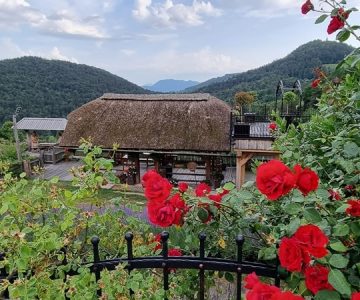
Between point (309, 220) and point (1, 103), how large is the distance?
111 ft

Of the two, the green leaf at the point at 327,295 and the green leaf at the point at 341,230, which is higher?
the green leaf at the point at 341,230

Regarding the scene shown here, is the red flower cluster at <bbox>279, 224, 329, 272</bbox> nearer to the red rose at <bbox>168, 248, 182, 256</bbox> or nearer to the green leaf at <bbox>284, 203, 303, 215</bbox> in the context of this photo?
the green leaf at <bbox>284, 203, 303, 215</bbox>

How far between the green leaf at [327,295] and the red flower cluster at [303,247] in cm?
10

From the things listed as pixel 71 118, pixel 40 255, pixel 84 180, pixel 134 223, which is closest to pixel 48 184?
pixel 84 180

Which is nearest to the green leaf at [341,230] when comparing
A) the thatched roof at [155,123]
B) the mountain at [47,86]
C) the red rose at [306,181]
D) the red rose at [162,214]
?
the red rose at [306,181]

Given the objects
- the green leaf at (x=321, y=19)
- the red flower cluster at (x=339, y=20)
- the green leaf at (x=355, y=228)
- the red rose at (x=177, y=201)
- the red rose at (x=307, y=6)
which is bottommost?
the green leaf at (x=355, y=228)

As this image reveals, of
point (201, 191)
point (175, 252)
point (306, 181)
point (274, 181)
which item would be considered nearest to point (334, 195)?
point (306, 181)

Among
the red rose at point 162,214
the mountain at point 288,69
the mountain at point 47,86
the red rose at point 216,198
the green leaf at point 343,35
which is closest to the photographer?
the red rose at point 162,214

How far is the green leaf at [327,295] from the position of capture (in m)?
0.86

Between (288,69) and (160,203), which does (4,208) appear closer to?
(160,203)

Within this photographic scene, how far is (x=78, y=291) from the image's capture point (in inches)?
46.1

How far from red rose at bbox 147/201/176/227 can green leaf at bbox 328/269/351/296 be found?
49 centimetres

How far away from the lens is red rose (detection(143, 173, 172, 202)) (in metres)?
1.04

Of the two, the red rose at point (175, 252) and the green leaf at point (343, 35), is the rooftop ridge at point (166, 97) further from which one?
the red rose at point (175, 252)
